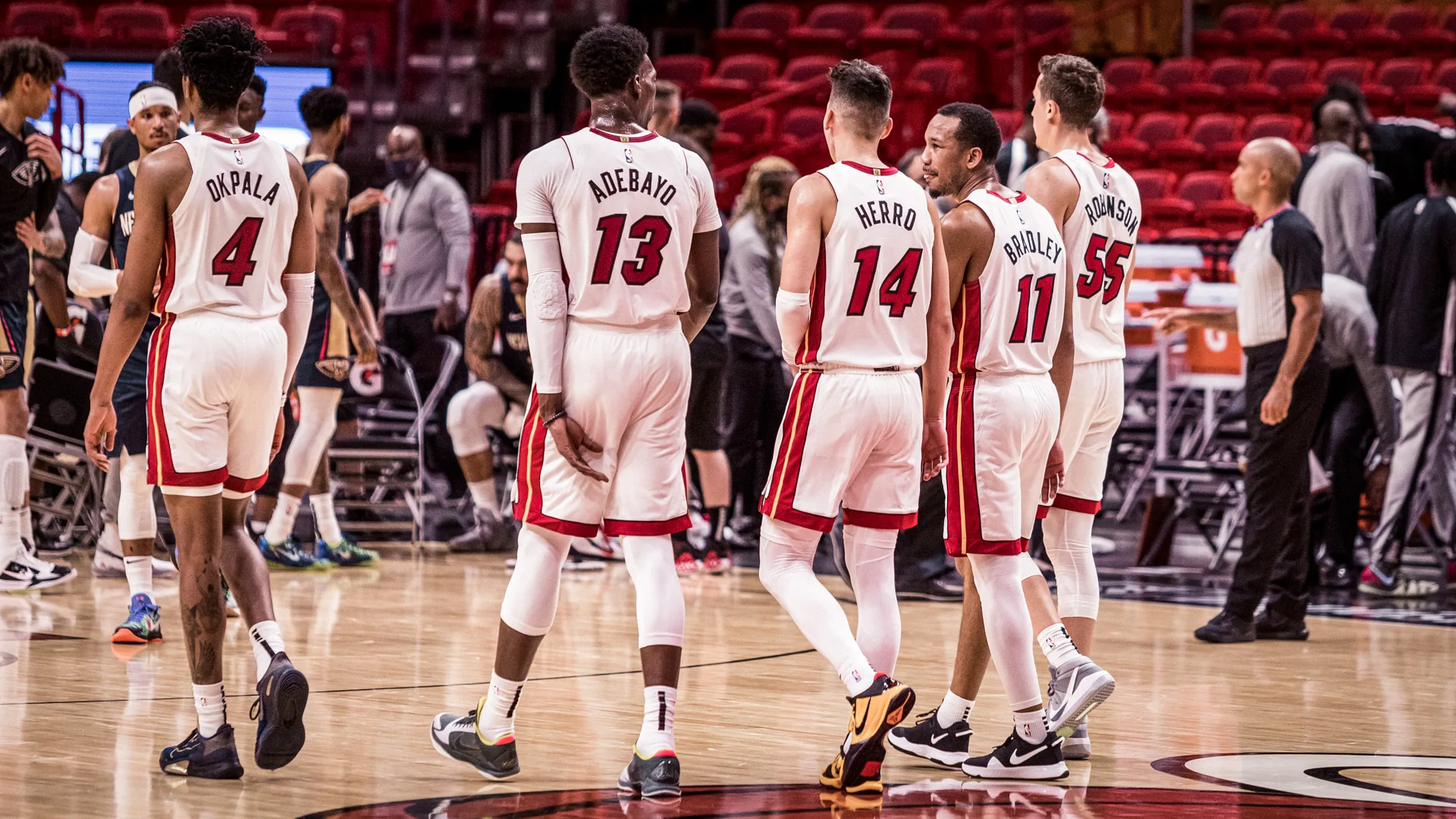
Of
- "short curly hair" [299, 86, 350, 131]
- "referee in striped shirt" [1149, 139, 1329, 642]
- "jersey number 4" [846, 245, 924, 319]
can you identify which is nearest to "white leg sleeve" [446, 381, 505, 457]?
"short curly hair" [299, 86, 350, 131]

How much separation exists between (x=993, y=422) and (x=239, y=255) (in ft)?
6.35

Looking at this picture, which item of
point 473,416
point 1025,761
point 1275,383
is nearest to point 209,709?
point 1025,761

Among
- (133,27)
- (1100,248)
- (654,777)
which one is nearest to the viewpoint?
(654,777)

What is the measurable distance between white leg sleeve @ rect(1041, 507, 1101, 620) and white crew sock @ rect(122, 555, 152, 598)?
3.33 metres

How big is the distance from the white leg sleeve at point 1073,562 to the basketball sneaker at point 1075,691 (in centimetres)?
39

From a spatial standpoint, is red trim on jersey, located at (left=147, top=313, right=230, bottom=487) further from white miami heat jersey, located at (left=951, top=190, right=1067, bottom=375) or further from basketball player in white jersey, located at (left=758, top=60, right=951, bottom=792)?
white miami heat jersey, located at (left=951, top=190, right=1067, bottom=375)

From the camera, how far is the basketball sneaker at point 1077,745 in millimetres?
4531

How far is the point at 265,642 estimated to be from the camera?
167 inches

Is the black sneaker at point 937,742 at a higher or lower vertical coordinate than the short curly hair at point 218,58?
lower

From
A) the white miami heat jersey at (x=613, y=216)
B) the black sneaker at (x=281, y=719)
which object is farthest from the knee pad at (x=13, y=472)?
the white miami heat jersey at (x=613, y=216)

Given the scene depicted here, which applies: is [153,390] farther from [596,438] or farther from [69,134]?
[69,134]

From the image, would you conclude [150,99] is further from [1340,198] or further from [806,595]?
[1340,198]

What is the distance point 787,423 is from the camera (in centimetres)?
425

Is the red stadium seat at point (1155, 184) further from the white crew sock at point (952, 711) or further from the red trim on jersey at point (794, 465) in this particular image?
the red trim on jersey at point (794, 465)
